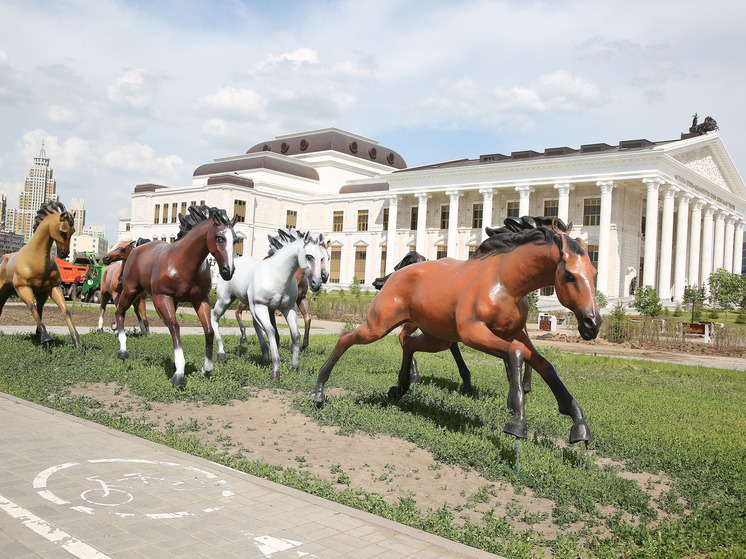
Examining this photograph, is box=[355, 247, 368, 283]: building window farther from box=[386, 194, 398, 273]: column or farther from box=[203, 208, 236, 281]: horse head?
box=[203, 208, 236, 281]: horse head


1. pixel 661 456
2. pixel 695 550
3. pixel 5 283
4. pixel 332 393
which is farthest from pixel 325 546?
pixel 5 283

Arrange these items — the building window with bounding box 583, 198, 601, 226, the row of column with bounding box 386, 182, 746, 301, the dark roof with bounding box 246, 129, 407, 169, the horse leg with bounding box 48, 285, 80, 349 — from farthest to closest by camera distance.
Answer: the dark roof with bounding box 246, 129, 407, 169
the building window with bounding box 583, 198, 601, 226
the row of column with bounding box 386, 182, 746, 301
the horse leg with bounding box 48, 285, 80, 349

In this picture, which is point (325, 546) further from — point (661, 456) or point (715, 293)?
point (715, 293)

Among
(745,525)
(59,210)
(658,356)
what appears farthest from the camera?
(658,356)

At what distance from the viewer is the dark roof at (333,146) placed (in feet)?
260

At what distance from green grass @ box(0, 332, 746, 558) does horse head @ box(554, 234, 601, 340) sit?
1.49m

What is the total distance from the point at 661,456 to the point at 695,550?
245 cm

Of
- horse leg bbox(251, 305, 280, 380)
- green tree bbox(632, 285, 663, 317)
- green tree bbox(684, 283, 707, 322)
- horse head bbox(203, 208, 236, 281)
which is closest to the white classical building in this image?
green tree bbox(684, 283, 707, 322)

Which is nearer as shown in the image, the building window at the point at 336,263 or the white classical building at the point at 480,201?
the white classical building at the point at 480,201

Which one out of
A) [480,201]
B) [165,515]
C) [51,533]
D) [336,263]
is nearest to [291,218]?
[336,263]

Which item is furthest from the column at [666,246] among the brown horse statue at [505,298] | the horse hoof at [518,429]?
the horse hoof at [518,429]

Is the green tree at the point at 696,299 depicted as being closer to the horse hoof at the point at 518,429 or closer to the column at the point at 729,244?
the column at the point at 729,244

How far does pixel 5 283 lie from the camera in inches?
513

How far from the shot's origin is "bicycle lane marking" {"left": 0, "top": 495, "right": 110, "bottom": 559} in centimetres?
383
